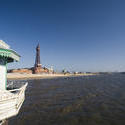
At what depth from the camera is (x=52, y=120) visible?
A: 12258 mm

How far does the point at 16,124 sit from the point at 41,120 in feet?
7.87

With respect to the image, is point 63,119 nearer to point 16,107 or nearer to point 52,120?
point 52,120

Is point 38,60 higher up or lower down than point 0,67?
higher up

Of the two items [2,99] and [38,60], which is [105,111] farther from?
[38,60]

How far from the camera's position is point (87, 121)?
39.6 ft

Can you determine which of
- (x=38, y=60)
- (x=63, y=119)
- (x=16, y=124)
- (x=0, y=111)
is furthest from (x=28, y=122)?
(x=38, y=60)

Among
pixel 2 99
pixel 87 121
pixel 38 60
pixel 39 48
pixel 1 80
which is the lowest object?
pixel 87 121

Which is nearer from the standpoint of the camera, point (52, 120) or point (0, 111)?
point (0, 111)

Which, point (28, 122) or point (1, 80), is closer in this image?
point (1, 80)

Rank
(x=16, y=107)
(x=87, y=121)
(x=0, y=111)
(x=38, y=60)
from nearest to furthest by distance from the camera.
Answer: (x=0, y=111)
(x=16, y=107)
(x=87, y=121)
(x=38, y=60)

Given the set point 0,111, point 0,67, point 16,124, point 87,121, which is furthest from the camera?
point 87,121

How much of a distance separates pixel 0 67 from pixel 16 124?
583 cm

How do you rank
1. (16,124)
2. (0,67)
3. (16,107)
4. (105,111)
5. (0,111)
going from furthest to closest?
(105,111) < (16,124) < (0,67) < (16,107) < (0,111)

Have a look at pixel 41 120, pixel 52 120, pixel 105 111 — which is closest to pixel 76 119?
pixel 52 120
